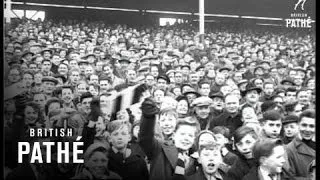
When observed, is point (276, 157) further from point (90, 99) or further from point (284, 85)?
point (90, 99)

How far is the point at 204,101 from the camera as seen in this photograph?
3.18m

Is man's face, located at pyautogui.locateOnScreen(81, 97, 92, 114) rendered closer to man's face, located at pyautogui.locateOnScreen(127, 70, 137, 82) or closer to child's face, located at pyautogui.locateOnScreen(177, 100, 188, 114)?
man's face, located at pyautogui.locateOnScreen(127, 70, 137, 82)

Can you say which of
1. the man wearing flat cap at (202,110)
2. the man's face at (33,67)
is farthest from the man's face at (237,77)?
the man's face at (33,67)

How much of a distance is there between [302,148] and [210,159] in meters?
0.61

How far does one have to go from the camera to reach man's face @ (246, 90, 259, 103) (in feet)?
10.6

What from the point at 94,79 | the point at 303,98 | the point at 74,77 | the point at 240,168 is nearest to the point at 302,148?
the point at 303,98

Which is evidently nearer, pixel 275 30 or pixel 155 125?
pixel 155 125

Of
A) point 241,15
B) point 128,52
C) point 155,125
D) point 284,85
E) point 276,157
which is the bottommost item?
point 276,157

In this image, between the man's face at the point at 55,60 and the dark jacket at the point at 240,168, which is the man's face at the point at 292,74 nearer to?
the dark jacket at the point at 240,168

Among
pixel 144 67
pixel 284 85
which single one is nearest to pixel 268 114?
pixel 284 85

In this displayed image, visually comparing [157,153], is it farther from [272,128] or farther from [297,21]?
[297,21]

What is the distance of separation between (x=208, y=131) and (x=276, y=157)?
1.52ft

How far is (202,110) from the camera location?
Result: 10.4ft

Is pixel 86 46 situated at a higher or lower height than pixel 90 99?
higher
